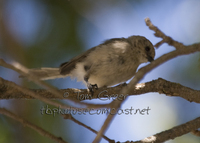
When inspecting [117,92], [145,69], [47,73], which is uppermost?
[47,73]

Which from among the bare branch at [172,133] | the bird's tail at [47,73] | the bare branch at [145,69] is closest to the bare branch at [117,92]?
the bare branch at [172,133]

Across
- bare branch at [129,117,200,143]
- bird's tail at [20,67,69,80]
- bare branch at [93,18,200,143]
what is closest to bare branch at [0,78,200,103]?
bare branch at [129,117,200,143]

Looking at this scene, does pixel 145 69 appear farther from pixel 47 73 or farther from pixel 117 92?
pixel 47 73

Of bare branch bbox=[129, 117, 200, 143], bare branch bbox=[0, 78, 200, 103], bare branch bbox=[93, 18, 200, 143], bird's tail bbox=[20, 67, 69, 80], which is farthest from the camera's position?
bird's tail bbox=[20, 67, 69, 80]

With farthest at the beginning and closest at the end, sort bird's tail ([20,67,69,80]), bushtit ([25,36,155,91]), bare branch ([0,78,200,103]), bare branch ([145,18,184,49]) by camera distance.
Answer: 1. bird's tail ([20,67,69,80])
2. bushtit ([25,36,155,91])
3. bare branch ([0,78,200,103])
4. bare branch ([145,18,184,49])

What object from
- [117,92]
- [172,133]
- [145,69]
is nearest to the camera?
[145,69]

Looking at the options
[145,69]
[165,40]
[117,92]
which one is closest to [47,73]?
[117,92]

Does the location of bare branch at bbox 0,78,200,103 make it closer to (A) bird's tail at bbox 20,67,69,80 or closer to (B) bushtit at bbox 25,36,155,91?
(B) bushtit at bbox 25,36,155,91

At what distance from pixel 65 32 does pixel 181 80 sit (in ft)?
6.10

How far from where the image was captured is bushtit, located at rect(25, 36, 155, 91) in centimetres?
305

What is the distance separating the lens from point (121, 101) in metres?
1.33

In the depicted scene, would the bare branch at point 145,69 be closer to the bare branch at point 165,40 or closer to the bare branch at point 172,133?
the bare branch at point 165,40

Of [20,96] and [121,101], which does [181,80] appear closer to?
[20,96]

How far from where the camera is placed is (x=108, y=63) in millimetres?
3035
